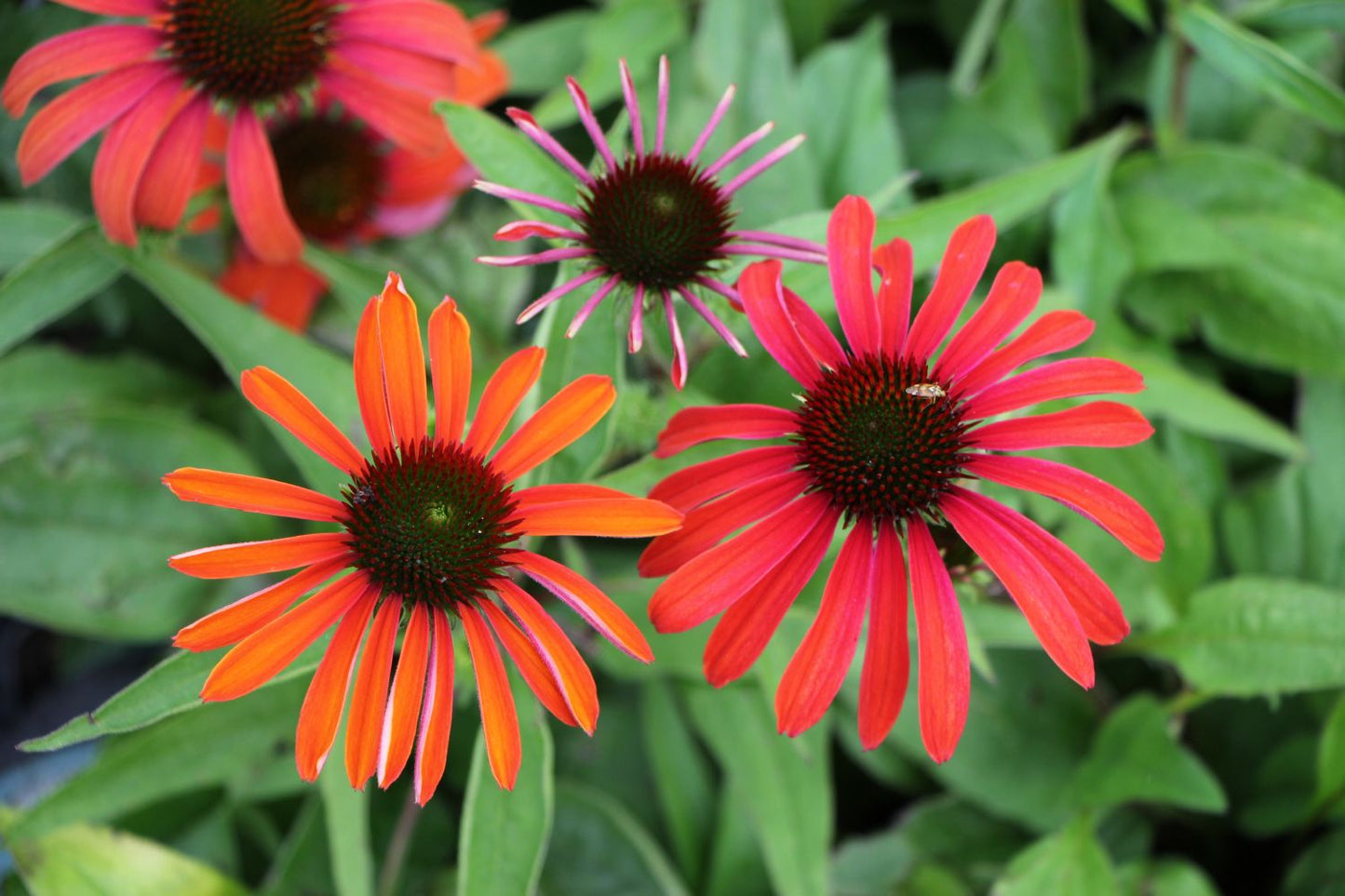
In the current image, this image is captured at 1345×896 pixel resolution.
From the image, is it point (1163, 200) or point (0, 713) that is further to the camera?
point (0, 713)

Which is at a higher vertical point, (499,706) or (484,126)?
(484,126)

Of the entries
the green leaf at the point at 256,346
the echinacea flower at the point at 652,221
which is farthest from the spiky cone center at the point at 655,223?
the green leaf at the point at 256,346

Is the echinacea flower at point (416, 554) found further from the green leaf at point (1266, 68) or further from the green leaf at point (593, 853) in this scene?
the green leaf at point (1266, 68)

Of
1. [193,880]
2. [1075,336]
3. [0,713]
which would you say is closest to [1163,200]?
[1075,336]

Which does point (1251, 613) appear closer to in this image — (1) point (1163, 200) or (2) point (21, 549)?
(1) point (1163, 200)

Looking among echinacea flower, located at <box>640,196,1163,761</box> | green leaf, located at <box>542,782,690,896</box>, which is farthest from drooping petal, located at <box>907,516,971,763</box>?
green leaf, located at <box>542,782,690,896</box>

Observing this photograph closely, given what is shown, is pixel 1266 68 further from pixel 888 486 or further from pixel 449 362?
pixel 449 362

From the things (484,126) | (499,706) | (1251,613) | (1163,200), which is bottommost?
(499,706)

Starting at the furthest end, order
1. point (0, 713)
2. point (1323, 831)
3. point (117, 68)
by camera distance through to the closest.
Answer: point (0, 713) < point (1323, 831) < point (117, 68)
